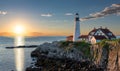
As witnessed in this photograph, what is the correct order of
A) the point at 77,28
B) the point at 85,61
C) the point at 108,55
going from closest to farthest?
1. the point at 108,55
2. the point at 85,61
3. the point at 77,28

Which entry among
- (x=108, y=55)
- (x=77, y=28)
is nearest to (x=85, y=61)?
(x=108, y=55)

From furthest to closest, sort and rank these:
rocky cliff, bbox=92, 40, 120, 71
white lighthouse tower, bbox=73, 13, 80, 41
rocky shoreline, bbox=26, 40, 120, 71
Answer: white lighthouse tower, bbox=73, 13, 80, 41, rocky shoreline, bbox=26, 40, 120, 71, rocky cliff, bbox=92, 40, 120, 71

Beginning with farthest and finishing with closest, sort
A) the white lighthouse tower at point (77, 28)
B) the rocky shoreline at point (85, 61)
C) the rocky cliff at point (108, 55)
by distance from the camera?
the white lighthouse tower at point (77, 28)
the rocky shoreline at point (85, 61)
the rocky cliff at point (108, 55)

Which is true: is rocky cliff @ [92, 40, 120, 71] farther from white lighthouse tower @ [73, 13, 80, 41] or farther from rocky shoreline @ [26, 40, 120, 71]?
white lighthouse tower @ [73, 13, 80, 41]

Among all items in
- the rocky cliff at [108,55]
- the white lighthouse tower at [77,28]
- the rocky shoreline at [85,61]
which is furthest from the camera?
the white lighthouse tower at [77,28]

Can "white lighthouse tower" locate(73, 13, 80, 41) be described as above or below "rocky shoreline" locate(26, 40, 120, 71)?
above

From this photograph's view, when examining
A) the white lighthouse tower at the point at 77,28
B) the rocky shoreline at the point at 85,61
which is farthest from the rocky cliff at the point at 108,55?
the white lighthouse tower at the point at 77,28

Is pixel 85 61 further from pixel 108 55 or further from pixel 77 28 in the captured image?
pixel 77 28

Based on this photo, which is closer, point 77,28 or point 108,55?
point 108,55

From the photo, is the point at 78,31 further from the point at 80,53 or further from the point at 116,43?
the point at 116,43

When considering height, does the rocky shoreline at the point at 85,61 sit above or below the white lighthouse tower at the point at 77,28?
below

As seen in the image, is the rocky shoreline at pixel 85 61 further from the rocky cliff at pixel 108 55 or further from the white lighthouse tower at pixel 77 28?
the white lighthouse tower at pixel 77 28

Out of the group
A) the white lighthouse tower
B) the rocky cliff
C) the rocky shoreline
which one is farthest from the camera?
the white lighthouse tower

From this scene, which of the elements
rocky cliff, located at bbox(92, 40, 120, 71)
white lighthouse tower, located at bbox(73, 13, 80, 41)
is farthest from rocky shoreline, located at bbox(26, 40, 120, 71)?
white lighthouse tower, located at bbox(73, 13, 80, 41)
